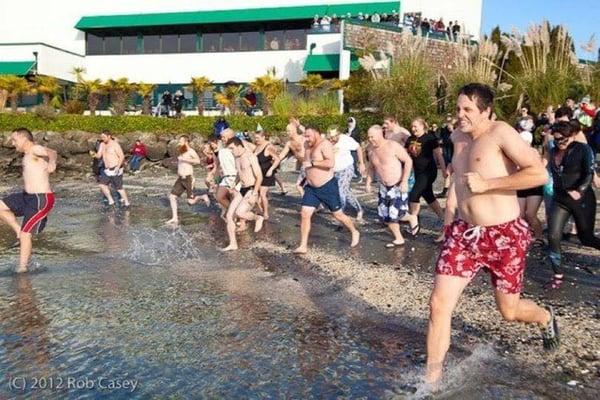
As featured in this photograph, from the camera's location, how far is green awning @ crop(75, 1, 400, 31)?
3092cm

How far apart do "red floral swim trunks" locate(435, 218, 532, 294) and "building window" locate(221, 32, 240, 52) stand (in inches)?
1250

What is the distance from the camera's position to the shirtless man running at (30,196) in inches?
286

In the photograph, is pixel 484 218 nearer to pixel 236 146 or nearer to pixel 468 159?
pixel 468 159

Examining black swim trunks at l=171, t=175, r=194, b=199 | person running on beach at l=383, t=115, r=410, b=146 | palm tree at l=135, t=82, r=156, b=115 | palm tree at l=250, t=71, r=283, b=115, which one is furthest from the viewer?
palm tree at l=135, t=82, r=156, b=115

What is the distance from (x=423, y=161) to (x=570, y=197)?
3026 mm

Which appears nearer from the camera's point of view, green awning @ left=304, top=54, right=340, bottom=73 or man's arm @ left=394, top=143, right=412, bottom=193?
man's arm @ left=394, top=143, right=412, bottom=193

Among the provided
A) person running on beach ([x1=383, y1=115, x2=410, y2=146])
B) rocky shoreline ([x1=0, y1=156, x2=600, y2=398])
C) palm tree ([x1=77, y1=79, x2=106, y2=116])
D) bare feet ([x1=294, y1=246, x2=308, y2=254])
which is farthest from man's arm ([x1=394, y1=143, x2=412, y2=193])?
palm tree ([x1=77, y1=79, x2=106, y2=116])

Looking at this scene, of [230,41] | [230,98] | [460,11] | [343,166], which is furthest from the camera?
[230,41]

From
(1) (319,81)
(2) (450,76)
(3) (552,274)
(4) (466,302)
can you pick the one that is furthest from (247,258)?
(1) (319,81)

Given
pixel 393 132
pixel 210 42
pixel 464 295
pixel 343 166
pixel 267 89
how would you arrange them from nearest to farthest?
pixel 464 295 < pixel 393 132 < pixel 343 166 < pixel 267 89 < pixel 210 42

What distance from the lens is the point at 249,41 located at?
113 feet

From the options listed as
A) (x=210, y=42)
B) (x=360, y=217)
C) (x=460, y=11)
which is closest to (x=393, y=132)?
(x=360, y=217)

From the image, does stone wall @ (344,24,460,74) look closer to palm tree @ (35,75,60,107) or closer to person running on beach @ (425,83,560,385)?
palm tree @ (35,75,60,107)

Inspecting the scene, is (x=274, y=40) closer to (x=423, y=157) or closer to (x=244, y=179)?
(x=244, y=179)
